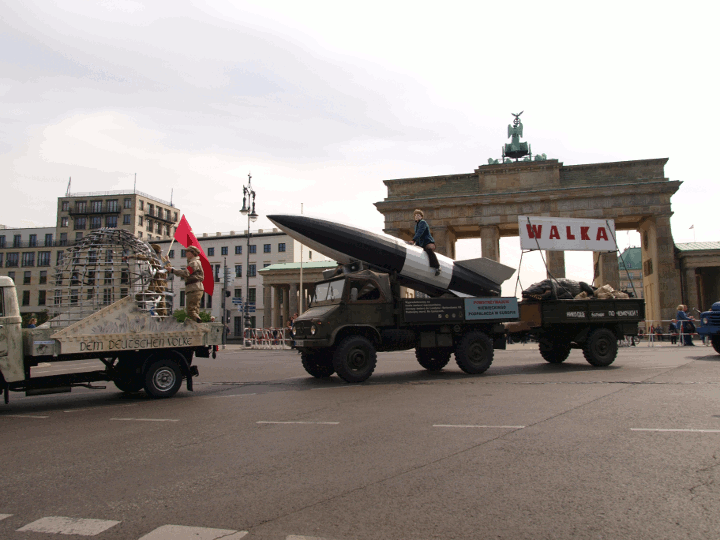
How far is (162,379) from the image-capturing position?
34.8ft

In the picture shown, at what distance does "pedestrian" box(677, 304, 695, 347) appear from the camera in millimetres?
25734

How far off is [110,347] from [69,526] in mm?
6551

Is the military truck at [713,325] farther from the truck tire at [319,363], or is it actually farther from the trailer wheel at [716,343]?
the truck tire at [319,363]

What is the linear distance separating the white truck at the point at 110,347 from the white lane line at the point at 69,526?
6.17m

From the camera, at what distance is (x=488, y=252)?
46438mm

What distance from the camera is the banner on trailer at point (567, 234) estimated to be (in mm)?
18516

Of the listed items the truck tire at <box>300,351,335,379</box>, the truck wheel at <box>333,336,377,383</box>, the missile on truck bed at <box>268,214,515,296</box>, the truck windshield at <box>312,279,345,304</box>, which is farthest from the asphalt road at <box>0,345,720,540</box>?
the missile on truck bed at <box>268,214,515,296</box>

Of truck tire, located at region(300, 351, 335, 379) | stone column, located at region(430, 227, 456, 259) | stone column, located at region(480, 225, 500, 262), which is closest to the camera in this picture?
truck tire, located at region(300, 351, 335, 379)

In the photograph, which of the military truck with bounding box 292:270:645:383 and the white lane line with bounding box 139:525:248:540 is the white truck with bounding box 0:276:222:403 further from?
the white lane line with bounding box 139:525:248:540

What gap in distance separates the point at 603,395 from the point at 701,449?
382cm

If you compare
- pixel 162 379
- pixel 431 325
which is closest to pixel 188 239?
pixel 162 379

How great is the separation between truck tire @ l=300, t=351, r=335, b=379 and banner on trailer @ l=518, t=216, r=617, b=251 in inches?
340

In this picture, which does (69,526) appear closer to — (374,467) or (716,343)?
(374,467)

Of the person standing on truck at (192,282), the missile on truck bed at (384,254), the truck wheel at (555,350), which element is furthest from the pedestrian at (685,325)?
the person standing on truck at (192,282)
